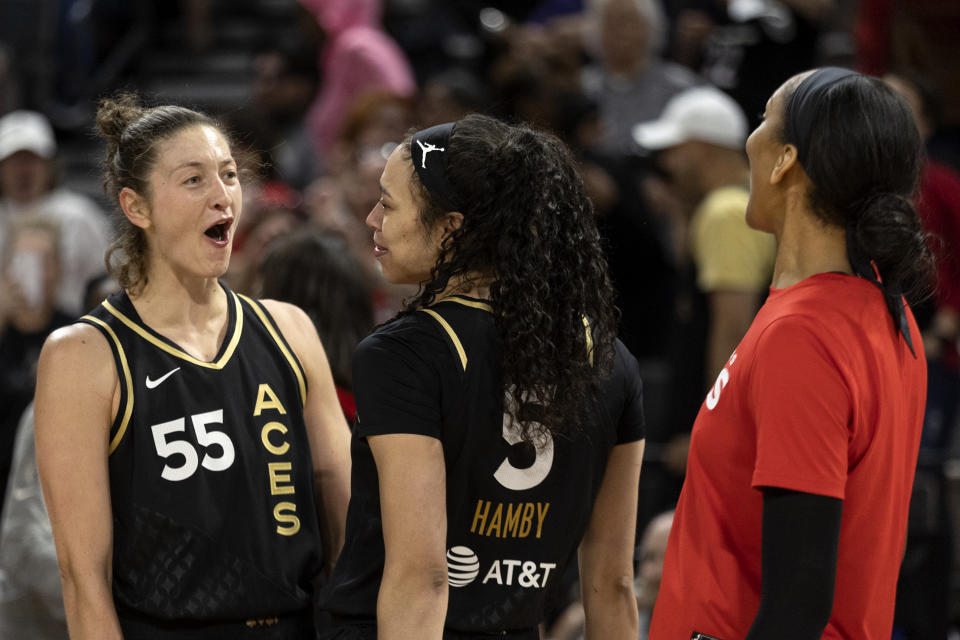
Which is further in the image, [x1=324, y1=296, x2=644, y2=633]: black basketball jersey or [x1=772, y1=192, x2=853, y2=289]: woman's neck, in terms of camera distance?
[x1=324, y1=296, x2=644, y2=633]: black basketball jersey

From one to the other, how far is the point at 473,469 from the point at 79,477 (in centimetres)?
82

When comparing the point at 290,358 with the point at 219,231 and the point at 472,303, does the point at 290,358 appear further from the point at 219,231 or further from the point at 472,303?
the point at 472,303

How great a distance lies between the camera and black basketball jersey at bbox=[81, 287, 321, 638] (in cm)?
259

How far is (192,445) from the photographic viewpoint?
2631mm

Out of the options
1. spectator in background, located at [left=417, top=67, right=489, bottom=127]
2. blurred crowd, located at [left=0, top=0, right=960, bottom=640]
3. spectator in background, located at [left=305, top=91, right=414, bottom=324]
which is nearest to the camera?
blurred crowd, located at [left=0, top=0, right=960, bottom=640]

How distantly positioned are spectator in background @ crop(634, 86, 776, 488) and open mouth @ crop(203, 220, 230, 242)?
92.2 inches

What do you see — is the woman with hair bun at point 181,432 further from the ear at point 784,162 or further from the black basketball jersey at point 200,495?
the ear at point 784,162

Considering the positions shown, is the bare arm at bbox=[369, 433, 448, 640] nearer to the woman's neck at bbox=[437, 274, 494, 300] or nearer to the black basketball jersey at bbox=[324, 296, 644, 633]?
the black basketball jersey at bbox=[324, 296, 644, 633]

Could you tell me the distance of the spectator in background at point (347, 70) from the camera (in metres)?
7.40

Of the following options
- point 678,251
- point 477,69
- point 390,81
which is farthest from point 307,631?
point 477,69

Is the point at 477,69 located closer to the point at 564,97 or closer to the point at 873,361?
the point at 564,97

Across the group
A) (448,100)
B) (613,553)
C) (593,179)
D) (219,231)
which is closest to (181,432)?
(219,231)

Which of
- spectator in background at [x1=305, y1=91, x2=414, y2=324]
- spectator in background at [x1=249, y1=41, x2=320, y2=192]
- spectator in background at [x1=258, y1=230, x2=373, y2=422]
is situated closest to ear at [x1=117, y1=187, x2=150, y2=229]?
spectator in background at [x1=258, y1=230, x2=373, y2=422]

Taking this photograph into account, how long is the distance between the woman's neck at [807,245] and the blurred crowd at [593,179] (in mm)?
1382
